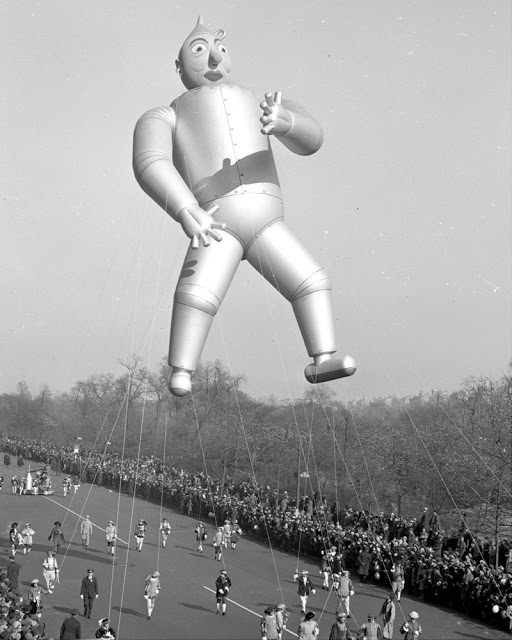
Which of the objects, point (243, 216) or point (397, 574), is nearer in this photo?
point (243, 216)

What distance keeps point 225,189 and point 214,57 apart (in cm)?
184

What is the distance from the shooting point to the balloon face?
9609 mm

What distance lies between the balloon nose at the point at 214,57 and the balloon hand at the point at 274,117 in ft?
3.83

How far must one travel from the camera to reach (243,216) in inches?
362

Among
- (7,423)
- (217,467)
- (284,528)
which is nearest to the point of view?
(284,528)

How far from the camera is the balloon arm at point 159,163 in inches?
344

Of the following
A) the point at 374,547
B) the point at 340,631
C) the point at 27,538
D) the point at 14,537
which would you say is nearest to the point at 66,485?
the point at 27,538

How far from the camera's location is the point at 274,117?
8.80 metres

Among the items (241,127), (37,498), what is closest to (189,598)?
(241,127)

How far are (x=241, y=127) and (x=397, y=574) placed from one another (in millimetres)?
10951

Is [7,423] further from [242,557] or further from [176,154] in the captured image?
[176,154]

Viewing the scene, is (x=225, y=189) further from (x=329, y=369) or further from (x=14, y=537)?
(x=14, y=537)

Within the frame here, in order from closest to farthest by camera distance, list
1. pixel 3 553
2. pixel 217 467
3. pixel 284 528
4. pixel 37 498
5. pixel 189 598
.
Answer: pixel 189 598, pixel 3 553, pixel 284 528, pixel 37 498, pixel 217 467

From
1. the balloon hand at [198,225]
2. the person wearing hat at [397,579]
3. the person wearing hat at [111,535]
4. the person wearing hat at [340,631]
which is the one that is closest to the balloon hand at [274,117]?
the balloon hand at [198,225]
